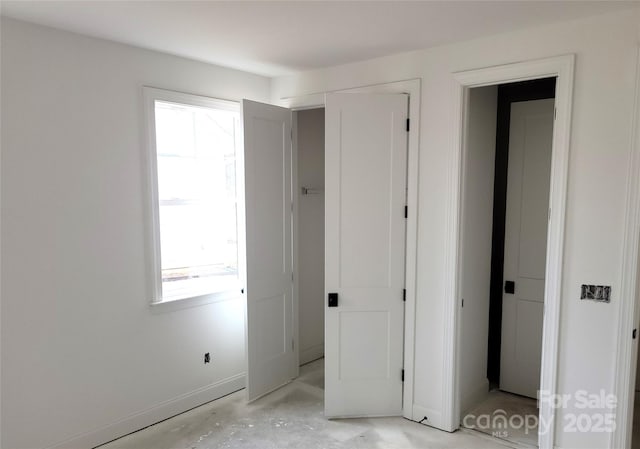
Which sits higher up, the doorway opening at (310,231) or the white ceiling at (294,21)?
the white ceiling at (294,21)

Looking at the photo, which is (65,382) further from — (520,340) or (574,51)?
(574,51)

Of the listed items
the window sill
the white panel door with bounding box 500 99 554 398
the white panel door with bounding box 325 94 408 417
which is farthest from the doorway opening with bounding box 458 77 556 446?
the window sill

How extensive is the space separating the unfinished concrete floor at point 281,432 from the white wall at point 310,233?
98cm

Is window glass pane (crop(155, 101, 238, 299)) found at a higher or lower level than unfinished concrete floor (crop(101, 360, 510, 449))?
higher

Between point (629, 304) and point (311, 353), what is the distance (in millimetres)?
2913

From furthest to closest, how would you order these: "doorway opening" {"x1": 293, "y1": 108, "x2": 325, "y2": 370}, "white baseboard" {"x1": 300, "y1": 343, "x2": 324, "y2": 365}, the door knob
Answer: "white baseboard" {"x1": 300, "y1": 343, "x2": 324, "y2": 365} < "doorway opening" {"x1": 293, "y1": 108, "x2": 325, "y2": 370} < the door knob

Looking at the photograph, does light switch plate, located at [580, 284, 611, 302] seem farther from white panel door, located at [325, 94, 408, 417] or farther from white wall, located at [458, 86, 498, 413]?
white panel door, located at [325, 94, 408, 417]

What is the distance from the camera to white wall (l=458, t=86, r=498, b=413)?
3.20m

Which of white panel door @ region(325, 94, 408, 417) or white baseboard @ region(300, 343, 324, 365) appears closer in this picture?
white panel door @ region(325, 94, 408, 417)

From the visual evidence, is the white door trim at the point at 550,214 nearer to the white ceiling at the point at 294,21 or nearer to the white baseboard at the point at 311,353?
the white ceiling at the point at 294,21

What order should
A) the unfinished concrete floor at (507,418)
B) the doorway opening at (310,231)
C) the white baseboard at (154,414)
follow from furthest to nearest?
the doorway opening at (310,231)
the unfinished concrete floor at (507,418)
the white baseboard at (154,414)

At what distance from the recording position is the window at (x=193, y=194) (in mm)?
3246

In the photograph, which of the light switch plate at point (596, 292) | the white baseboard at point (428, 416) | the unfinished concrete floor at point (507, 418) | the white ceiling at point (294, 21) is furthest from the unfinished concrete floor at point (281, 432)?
the white ceiling at point (294, 21)

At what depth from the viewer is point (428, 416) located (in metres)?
3.19
